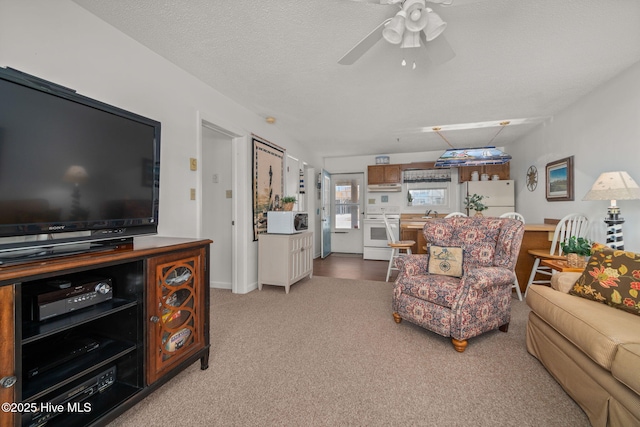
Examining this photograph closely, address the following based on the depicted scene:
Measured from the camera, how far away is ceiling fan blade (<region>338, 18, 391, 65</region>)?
1549 mm

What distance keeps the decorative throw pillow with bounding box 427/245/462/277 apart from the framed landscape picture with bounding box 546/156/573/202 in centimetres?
224

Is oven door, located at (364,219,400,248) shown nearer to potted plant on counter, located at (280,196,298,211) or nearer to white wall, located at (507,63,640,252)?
white wall, located at (507,63,640,252)

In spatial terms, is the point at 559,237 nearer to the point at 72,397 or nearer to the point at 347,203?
the point at 347,203

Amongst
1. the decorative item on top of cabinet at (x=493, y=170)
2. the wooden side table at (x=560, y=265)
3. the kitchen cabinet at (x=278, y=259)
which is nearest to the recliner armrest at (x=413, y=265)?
the wooden side table at (x=560, y=265)

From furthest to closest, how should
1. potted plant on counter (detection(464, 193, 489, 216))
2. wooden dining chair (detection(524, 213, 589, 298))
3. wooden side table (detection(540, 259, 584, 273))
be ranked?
1. potted plant on counter (detection(464, 193, 489, 216))
2. wooden dining chair (detection(524, 213, 589, 298))
3. wooden side table (detection(540, 259, 584, 273))

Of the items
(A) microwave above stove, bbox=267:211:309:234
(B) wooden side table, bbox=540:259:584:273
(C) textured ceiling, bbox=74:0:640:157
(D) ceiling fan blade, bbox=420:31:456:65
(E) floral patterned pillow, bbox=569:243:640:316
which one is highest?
(C) textured ceiling, bbox=74:0:640:157

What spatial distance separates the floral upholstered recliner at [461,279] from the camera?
6.46 ft

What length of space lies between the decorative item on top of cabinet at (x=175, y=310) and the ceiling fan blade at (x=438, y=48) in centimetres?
210

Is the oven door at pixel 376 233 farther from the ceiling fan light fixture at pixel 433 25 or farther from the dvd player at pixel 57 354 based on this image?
the dvd player at pixel 57 354

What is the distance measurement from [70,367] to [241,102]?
2925mm

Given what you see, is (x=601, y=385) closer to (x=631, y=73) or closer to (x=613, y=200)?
(x=613, y=200)

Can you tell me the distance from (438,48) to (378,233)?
4.42 meters

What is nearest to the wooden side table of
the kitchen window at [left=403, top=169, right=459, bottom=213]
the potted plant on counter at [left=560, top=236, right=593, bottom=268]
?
the potted plant on counter at [left=560, top=236, right=593, bottom=268]

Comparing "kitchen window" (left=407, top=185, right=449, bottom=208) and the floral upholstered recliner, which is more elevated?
"kitchen window" (left=407, top=185, right=449, bottom=208)
